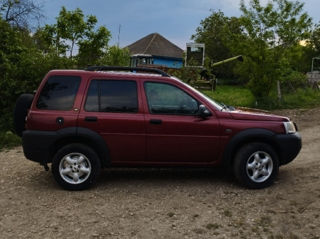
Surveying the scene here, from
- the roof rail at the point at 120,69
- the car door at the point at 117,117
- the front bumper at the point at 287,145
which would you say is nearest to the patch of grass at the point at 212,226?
the car door at the point at 117,117

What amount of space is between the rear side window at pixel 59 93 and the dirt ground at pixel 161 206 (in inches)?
49.9

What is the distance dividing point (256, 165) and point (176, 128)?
1313mm

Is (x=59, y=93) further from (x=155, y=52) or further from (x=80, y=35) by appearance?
(x=155, y=52)

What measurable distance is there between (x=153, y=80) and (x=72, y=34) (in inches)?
416

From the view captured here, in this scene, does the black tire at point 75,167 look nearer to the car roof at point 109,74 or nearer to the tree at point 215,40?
the car roof at point 109,74

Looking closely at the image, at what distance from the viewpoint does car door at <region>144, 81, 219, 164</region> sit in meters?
5.63

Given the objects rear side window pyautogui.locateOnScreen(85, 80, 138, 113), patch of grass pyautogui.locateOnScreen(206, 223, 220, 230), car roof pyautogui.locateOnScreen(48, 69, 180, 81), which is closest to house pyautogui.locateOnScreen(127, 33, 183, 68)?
car roof pyautogui.locateOnScreen(48, 69, 180, 81)

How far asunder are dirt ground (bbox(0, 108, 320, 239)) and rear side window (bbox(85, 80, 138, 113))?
1217 mm

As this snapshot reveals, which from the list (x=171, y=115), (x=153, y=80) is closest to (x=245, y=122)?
(x=171, y=115)

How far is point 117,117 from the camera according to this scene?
5.62 meters

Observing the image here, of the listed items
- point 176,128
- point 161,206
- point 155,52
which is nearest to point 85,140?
point 176,128

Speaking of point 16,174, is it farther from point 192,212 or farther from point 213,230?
point 213,230

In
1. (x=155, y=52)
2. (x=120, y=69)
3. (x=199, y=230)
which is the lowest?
(x=199, y=230)

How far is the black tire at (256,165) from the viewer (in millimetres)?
5676
